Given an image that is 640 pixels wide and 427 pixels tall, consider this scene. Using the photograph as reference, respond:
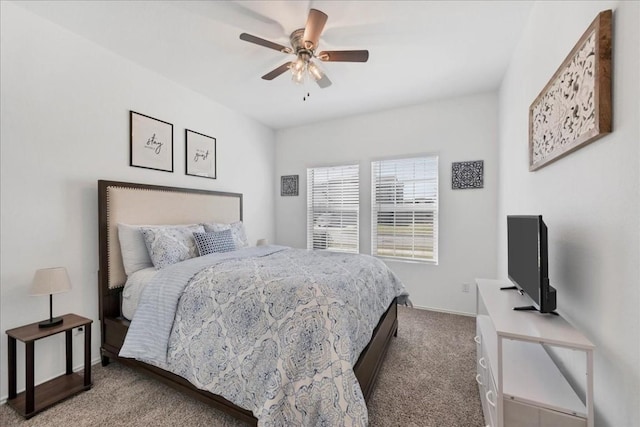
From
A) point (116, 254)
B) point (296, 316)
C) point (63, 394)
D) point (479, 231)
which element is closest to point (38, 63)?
point (116, 254)

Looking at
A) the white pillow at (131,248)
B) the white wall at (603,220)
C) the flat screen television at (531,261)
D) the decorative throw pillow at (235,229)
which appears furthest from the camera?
the decorative throw pillow at (235,229)

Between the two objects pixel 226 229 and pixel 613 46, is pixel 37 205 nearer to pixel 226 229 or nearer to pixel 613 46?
pixel 226 229

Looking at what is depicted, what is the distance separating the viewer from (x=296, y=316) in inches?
57.8

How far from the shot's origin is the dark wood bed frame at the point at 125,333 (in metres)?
1.76

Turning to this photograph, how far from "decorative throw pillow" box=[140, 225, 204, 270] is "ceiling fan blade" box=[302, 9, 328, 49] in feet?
6.67

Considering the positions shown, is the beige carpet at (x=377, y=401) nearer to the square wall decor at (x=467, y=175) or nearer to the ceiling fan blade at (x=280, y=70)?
the square wall decor at (x=467, y=175)

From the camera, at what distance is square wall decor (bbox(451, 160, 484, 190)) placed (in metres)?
3.35

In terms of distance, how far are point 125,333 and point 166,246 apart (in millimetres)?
751

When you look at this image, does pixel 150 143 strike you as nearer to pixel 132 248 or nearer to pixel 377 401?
pixel 132 248

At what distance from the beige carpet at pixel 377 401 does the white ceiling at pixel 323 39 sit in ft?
9.30

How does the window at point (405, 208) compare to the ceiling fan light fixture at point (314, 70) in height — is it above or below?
below

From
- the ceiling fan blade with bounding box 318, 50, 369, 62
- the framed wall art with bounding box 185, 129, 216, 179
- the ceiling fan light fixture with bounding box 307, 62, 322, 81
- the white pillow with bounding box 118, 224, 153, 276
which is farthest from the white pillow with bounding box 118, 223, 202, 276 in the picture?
the ceiling fan blade with bounding box 318, 50, 369, 62

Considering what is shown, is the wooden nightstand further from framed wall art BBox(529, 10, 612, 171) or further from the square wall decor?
the square wall decor

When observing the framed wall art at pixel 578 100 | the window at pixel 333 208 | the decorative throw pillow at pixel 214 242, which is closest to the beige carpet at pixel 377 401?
the decorative throw pillow at pixel 214 242
